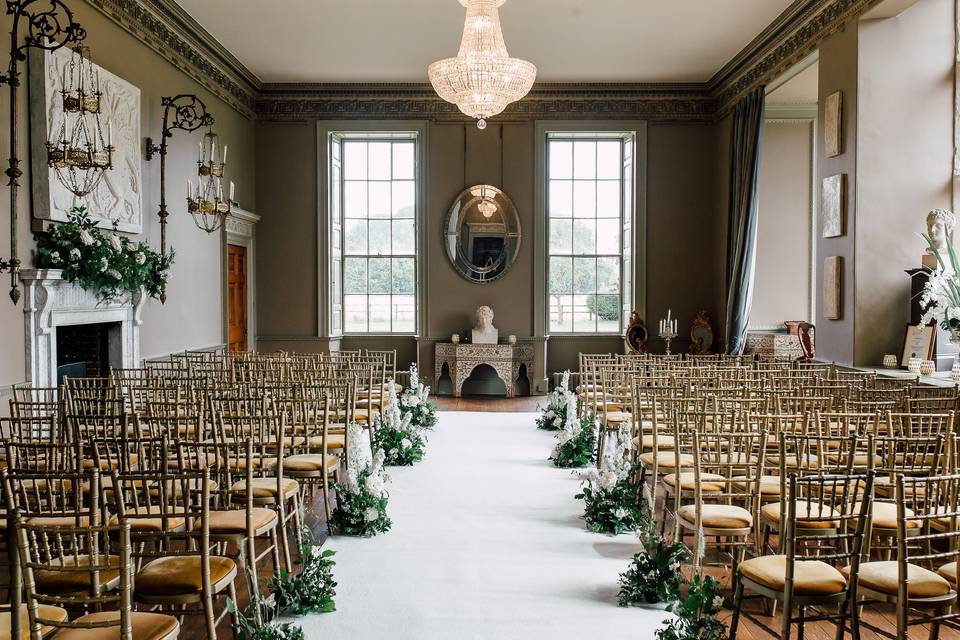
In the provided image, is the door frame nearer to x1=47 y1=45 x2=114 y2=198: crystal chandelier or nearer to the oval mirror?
the oval mirror

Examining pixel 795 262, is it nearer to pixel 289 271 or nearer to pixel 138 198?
pixel 289 271

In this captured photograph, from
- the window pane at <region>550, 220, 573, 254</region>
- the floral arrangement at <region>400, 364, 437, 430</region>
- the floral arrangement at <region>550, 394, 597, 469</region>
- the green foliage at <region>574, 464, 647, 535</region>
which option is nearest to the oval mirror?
the window pane at <region>550, 220, 573, 254</region>

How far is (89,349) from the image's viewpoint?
7.75 m

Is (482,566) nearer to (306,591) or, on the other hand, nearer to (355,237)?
(306,591)

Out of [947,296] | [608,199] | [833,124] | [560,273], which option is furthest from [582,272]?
[947,296]

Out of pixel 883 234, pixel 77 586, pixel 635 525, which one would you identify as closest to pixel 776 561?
pixel 635 525

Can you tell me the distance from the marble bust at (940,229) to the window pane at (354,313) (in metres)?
8.46

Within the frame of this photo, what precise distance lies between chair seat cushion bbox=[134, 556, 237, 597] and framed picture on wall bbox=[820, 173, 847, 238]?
7295 millimetres

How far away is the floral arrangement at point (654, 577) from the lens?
157 inches

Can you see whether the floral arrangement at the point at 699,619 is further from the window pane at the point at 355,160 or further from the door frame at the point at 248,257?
the window pane at the point at 355,160

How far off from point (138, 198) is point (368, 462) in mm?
4521

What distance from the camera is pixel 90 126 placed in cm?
725

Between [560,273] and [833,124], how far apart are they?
5.35 m

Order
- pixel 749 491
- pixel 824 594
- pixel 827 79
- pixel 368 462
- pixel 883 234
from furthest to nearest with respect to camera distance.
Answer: pixel 827 79
pixel 883 234
pixel 368 462
pixel 749 491
pixel 824 594
